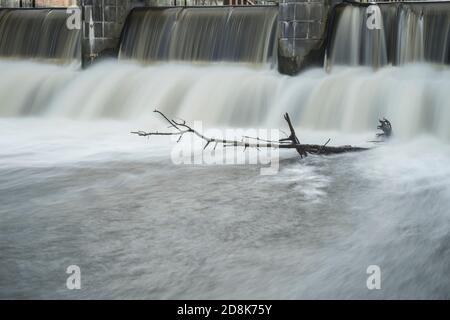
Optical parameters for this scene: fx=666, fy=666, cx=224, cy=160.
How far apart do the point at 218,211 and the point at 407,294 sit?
8.22 feet

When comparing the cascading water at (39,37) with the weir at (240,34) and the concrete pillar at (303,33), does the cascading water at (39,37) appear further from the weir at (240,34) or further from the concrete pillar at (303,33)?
the concrete pillar at (303,33)

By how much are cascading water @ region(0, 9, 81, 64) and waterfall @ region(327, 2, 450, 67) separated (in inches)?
261

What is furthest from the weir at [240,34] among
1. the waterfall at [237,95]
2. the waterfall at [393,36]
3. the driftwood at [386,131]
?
the driftwood at [386,131]

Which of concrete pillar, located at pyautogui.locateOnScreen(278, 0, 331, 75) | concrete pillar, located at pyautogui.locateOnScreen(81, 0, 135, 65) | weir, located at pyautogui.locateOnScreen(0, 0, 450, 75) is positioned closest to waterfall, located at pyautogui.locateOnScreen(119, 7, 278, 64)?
weir, located at pyautogui.locateOnScreen(0, 0, 450, 75)

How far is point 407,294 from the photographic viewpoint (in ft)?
16.1

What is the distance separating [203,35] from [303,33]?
99.0 inches

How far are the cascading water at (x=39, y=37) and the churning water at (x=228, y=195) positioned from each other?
237cm

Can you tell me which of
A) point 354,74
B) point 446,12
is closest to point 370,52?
point 354,74

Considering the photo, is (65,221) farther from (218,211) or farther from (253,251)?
(253,251)

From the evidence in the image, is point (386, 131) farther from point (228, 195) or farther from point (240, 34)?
point (240, 34)

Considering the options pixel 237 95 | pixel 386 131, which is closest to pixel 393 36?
pixel 386 131

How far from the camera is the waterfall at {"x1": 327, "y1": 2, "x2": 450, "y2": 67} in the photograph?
1182cm

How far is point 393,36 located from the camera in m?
Answer: 12.4

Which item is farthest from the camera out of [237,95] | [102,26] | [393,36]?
[102,26]
